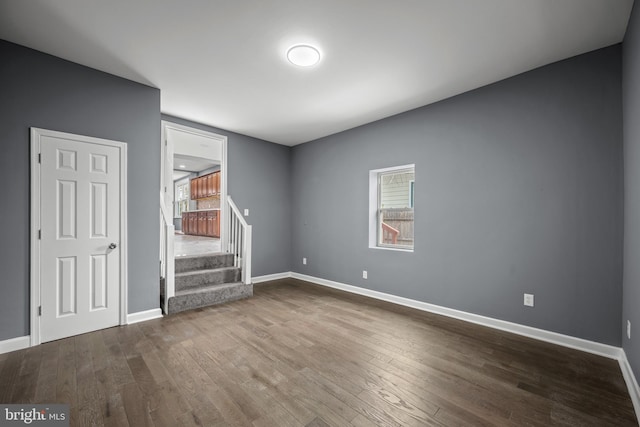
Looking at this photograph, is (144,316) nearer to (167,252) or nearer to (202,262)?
(167,252)

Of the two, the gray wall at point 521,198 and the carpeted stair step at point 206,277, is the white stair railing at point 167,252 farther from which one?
the gray wall at point 521,198

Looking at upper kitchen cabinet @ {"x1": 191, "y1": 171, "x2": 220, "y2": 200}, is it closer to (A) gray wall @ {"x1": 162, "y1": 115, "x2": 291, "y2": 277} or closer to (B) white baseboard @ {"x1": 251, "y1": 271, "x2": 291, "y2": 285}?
(A) gray wall @ {"x1": 162, "y1": 115, "x2": 291, "y2": 277}

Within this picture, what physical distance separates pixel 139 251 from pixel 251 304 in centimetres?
159

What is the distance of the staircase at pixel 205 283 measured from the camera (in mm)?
3566

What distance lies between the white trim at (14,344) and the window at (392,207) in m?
4.07

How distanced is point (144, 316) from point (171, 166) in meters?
2.11

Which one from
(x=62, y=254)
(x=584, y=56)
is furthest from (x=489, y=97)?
(x=62, y=254)

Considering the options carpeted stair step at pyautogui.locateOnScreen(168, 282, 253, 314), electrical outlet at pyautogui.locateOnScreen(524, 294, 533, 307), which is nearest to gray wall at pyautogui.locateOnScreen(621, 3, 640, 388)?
A: electrical outlet at pyautogui.locateOnScreen(524, 294, 533, 307)

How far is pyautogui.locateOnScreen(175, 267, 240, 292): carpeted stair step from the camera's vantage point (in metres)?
3.83

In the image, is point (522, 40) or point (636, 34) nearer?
point (636, 34)

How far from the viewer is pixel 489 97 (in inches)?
121

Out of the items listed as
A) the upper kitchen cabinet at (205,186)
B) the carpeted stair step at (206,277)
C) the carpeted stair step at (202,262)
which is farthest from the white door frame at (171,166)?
the upper kitchen cabinet at (205,186)

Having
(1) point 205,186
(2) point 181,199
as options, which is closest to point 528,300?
(1) point 205,186

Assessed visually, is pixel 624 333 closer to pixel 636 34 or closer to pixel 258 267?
pixel 636 34
